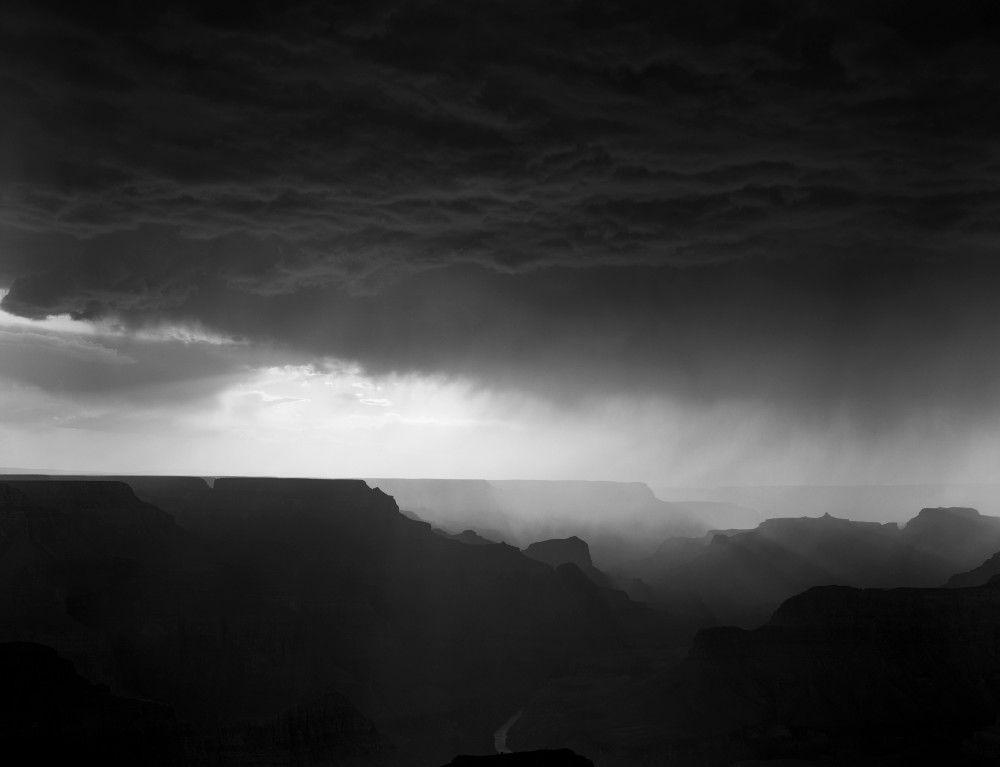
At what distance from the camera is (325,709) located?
6156cm

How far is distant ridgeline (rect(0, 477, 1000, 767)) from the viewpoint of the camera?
197 feet

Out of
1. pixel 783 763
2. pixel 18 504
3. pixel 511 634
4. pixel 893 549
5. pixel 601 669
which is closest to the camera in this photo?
pixel 783 763

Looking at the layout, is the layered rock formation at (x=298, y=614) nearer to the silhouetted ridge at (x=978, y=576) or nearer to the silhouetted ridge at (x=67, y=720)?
the silhouetted ridge at (x=67, y=720)

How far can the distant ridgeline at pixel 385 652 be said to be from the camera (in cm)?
6012

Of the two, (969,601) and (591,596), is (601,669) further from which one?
(969,601)

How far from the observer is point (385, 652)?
98250mm

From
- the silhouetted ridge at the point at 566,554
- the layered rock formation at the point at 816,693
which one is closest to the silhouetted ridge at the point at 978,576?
the layered rock formation at the point at 816,693

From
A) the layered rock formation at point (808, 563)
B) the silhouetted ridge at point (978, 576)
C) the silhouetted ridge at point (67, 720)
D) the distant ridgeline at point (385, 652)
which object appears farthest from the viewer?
the layered rock formation at point (808, 563)

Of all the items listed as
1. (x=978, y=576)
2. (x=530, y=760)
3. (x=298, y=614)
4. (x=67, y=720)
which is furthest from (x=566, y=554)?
(x=530, y=760)

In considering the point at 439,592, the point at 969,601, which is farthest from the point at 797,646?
the point at 439,592

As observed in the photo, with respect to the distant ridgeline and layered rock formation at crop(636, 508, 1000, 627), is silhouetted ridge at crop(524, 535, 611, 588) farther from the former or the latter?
the distant ridgeline

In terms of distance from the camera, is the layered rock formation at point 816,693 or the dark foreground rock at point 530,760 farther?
the layered rock formation at point 816,693

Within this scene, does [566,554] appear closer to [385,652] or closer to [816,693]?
[385,652]

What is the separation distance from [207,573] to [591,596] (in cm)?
5122
